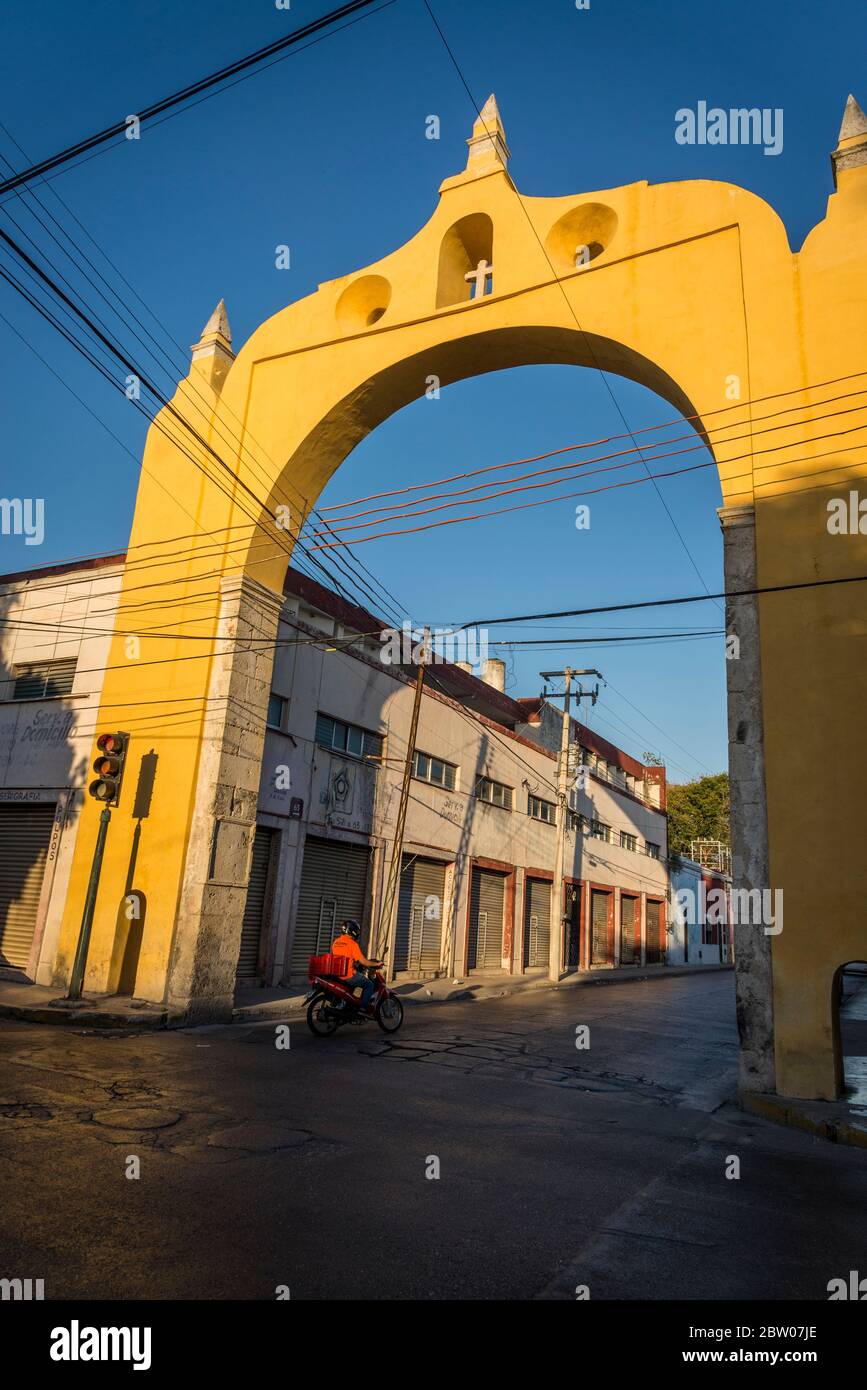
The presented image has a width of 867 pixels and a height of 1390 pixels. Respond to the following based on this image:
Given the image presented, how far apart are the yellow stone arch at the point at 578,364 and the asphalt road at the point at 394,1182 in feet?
8.10

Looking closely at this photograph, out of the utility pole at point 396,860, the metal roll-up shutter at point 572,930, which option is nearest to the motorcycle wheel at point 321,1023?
the utility pole at point 396,860

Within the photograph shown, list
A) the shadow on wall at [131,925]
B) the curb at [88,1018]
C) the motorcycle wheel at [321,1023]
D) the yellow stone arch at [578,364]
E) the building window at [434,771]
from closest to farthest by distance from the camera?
the yellow stone arch at [578,364], the curb at [88,1018], the motorcycle wheel at [321,1023], the shadow on wall at [131,925], the building window at [434,771]

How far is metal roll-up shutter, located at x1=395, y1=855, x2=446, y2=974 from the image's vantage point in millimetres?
20953

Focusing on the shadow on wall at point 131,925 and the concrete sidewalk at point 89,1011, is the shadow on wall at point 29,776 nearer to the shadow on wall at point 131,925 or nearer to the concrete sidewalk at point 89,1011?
the shadow on wall at point 131,925

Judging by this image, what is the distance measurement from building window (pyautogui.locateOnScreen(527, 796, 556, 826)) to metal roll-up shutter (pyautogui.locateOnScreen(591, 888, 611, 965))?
524 cm

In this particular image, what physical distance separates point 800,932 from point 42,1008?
8.92m

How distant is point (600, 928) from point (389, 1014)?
25672 millimetres

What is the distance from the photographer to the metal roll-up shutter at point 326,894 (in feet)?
56.9

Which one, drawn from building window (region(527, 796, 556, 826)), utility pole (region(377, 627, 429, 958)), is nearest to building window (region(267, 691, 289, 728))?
utility pole (region(377, 627, 429, 958))

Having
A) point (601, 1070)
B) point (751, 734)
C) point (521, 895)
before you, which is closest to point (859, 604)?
point (751, 734)

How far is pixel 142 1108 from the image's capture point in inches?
232

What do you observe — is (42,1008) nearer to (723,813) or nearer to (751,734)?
(751,734)

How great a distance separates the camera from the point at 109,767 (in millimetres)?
11297

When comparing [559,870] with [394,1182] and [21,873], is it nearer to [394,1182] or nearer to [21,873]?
[21,873]
